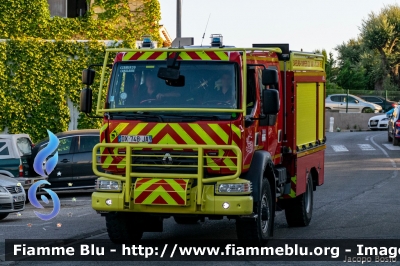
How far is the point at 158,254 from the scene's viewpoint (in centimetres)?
1165

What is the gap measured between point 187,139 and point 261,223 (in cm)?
156

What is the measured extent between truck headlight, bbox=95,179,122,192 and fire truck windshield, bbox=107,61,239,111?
1.02 m

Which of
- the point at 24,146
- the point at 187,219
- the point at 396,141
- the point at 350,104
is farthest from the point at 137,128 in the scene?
the point at 350,104

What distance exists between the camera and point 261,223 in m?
12.0

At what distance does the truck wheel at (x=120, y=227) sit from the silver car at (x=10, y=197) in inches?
168

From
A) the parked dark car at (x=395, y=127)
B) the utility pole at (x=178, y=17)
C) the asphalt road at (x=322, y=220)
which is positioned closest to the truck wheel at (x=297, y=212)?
the asphalt road at (x=322, y=220)

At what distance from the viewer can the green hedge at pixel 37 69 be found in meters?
28.9

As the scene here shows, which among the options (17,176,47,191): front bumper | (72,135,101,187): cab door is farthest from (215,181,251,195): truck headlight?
(72,135,101,187): cab door

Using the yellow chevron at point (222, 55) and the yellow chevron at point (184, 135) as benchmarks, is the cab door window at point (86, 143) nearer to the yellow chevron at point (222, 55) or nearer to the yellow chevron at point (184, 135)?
the yellow chevron at point (222, 55)

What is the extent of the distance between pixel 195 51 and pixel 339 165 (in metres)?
18.1

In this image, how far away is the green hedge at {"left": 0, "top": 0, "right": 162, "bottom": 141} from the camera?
2892 cm

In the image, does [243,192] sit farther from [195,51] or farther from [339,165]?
[339,165]

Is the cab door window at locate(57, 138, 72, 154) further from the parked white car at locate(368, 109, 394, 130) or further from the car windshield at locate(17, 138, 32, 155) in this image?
the parked white car at locate(368, 109, 394, 130)

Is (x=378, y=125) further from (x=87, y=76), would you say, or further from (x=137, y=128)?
(x=137, y=128)
